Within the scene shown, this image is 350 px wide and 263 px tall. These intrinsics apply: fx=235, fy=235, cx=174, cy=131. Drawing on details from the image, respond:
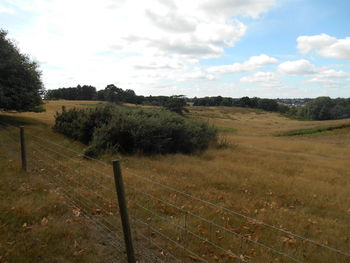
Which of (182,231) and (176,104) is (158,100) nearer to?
(176,104)

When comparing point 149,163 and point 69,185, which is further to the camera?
point 149,163

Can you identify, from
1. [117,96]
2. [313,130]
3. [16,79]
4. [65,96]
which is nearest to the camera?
[16,79]

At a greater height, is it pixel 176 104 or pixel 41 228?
pixel 176 104

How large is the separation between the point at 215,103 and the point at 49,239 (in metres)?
139

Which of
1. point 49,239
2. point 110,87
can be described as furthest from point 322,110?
point 49,239

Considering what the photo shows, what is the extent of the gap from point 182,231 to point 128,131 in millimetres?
9242

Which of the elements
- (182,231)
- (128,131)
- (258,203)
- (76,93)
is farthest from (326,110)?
(182,231)

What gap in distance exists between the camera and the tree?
53.6ft

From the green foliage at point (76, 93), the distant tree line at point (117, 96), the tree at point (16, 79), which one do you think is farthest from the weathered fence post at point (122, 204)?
the green foliage at point (76, 93)

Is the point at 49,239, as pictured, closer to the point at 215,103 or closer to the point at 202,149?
the point at 202,149

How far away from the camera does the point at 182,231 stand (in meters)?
4.84

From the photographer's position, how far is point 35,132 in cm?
1548

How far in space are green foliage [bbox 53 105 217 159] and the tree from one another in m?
3.43

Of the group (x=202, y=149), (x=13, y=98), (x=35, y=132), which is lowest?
(x=202, y=149)
